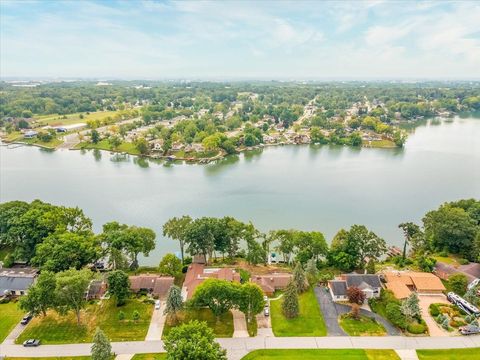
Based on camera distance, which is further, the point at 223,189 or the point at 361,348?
the point at 223,189

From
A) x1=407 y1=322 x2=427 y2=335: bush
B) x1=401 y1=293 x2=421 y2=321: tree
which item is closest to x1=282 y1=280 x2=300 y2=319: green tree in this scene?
x1=401 y1=293 x2=421 y2=321: tree

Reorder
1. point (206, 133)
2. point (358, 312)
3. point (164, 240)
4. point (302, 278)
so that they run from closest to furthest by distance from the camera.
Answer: point (358, 312) → point (302, 278) → point (164, 240) → point (206, 133)

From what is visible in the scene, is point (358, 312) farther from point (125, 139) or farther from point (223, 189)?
point (125, 139)

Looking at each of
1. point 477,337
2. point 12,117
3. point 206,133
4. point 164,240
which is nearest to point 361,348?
point 477,337

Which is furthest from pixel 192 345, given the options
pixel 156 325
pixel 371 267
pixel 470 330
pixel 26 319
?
pixel 470 330

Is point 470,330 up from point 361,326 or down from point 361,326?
up

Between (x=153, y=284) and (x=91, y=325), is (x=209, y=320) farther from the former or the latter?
(x=91, y=325)
